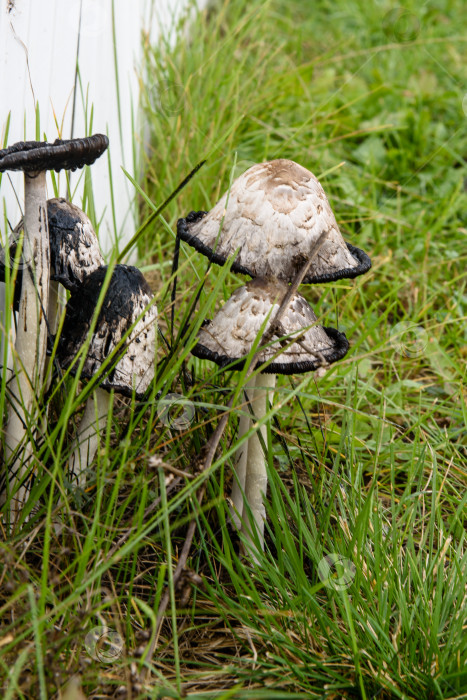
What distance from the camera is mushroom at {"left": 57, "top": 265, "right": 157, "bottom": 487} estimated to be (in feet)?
5.87

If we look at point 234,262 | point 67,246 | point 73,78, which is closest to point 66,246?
point 67,246

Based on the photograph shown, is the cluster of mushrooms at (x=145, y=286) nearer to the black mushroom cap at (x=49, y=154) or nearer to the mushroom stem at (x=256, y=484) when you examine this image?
the black mushroom cap at (x=49, y=154)

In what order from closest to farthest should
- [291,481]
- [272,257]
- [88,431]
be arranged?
[272,257]
[88,431]
[291,481]

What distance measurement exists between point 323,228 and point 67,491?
887mm

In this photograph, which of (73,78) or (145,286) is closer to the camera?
(145,286)

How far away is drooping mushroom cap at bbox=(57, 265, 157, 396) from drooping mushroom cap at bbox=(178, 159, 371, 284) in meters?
0.20

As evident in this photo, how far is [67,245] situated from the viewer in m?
1.85

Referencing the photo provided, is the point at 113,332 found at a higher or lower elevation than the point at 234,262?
lower

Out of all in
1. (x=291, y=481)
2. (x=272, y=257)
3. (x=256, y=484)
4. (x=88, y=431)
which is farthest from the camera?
(x=291, y=481)

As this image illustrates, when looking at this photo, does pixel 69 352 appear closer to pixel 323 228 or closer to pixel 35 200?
pixel 35 200

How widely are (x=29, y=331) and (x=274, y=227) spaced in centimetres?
65

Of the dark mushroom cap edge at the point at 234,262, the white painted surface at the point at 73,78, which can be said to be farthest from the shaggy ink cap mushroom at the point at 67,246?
the dark mushroom cap edge at the point at 234,262

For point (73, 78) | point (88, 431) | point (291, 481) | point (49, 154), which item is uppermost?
point (73, 78)

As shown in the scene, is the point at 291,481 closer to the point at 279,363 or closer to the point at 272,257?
A: the point at 279,363
